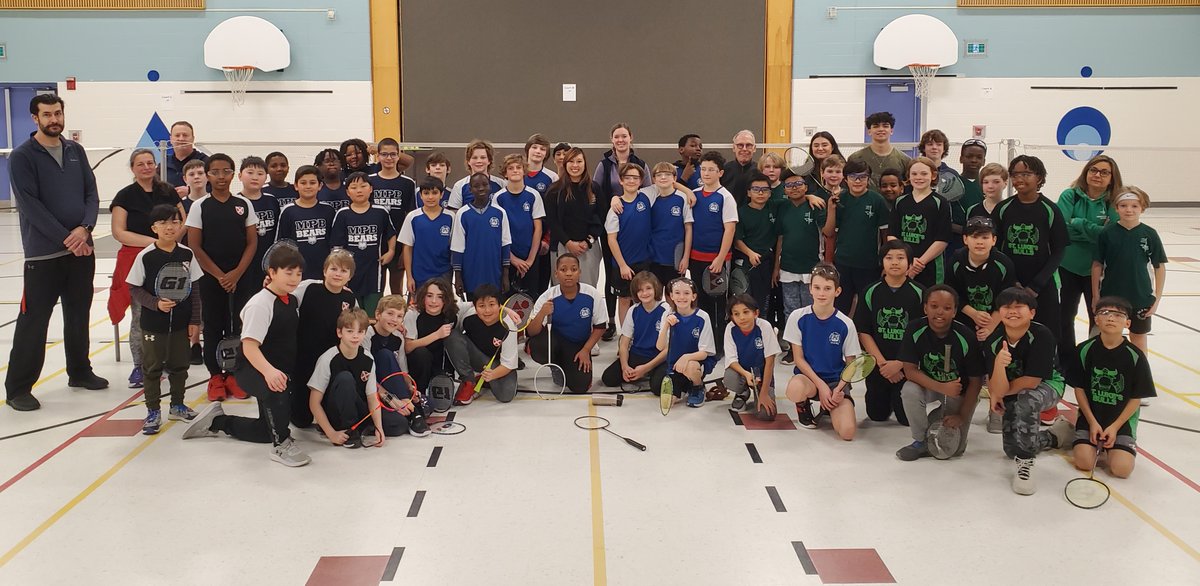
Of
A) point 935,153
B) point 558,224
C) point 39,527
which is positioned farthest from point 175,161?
point 935,153

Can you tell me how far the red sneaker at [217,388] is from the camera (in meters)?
7.32

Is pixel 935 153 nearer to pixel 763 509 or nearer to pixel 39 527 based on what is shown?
pixel 763 509

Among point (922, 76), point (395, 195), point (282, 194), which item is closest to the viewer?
point (282, 194)

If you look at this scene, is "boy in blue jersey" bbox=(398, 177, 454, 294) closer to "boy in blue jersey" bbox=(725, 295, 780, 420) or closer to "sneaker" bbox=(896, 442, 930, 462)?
"boy in blue jersey" bbox=(725, 295, 780, 420)

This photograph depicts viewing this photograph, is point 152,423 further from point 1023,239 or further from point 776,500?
point 1023,239

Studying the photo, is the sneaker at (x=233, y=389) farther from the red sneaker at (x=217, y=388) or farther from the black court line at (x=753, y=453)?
the black court line at (x=753, y=453)

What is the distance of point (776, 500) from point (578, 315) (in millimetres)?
2841

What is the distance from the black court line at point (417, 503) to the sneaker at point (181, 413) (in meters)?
A: 2.31

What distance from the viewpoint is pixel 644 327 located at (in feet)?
24.5

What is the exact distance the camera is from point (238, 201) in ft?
23.8

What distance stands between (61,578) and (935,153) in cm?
706

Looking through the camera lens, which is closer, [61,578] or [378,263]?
[61,578]

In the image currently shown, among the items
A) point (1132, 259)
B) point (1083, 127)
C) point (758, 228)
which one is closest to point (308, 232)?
point (758, 228)

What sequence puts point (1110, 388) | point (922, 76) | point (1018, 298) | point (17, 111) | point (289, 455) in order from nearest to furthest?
point (1110, 388) < point (1018, 298) < point (289, 455) < point (922, 76) < point (17, 111)
